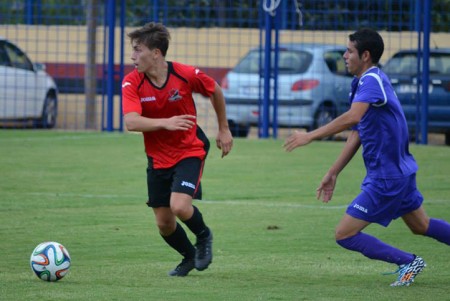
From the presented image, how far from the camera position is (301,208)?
11.8 m

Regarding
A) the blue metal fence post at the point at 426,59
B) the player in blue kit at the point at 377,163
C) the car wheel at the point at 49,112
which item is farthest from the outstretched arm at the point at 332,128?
the car wheel at the point at 49,112

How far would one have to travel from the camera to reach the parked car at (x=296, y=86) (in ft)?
64.0

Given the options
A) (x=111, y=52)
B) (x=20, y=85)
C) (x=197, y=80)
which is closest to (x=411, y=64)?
(x=111, y=52)

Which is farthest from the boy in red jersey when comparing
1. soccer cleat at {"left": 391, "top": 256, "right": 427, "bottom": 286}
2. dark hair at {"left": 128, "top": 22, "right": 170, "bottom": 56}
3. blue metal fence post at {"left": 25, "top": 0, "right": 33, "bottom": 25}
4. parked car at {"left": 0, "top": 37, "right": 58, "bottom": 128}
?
blue metal fence post at {"left": 25, "top": 0, "right": 33, "bottom": 25}

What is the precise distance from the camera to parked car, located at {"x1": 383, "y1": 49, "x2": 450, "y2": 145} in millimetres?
19156

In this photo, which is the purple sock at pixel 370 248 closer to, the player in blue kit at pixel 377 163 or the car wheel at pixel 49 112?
the player in blue kit at pixel 377 163

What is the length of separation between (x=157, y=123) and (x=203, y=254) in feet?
3.58

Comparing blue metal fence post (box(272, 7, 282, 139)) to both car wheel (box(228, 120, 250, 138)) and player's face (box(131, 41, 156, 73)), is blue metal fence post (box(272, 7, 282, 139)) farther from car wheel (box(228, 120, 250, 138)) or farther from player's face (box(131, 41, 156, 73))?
player's face (box(131, 41, 156, 73))

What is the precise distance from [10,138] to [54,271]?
1181 cm

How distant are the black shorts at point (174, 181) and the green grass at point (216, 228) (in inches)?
22.4

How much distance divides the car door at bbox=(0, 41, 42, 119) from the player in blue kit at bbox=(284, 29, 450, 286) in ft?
45.6

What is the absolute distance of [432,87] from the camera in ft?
62.9

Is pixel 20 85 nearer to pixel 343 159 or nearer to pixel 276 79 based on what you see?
pixel 276 79

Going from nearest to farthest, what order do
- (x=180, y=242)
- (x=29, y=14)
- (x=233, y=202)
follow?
(x=180, y=242) < (x=233, y=202) < (x=29, y=14)
